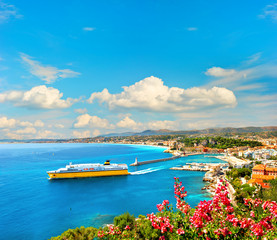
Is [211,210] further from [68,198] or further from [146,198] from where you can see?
Answer: [68,198]

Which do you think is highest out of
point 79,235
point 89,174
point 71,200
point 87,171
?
point 79,235

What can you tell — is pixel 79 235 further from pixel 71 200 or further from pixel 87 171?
Answer: pixel 87 171

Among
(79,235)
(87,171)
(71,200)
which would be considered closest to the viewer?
(79,235)

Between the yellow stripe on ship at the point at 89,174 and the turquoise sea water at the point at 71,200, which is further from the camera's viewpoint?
the yellow stripe on ship at the point at 89,174

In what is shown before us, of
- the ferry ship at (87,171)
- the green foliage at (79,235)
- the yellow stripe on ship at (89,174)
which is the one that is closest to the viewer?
the green foliage at (79,235)

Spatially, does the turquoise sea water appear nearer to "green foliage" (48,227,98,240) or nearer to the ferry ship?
the ferry ship

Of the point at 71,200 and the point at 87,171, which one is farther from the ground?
the point at 87,171

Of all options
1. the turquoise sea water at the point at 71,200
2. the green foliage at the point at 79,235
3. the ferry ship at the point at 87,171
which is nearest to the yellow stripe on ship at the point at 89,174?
the ferry ship at the point at 87,171

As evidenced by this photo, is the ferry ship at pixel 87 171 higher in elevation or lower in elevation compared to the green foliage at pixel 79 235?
lower

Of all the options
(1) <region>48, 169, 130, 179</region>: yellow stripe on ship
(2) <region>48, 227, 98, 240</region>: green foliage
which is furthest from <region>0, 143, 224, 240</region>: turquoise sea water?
(2) <region>48, 227, 98, 240</region>: green foliage

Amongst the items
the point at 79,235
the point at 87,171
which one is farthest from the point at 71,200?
the point at 79,235

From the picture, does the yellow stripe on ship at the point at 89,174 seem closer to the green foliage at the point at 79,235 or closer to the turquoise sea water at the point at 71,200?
the turquoise sea water at the point at 71,200

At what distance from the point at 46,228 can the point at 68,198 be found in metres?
9.30

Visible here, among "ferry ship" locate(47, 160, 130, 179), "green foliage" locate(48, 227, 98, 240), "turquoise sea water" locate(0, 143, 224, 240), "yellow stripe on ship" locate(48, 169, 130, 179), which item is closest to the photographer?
"green foliage" locate(48, 227, 98, 240)
